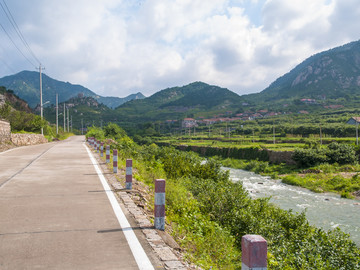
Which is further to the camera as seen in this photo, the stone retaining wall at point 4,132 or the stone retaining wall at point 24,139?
the stone retaining wall at point 24,139

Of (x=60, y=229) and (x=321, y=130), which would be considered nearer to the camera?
(x=60, y=229)

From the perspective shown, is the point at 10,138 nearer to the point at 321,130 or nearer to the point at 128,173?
the point at 128,173

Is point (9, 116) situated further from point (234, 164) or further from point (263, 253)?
point (263, 253)

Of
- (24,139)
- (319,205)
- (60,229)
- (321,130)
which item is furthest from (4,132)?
(321,130)

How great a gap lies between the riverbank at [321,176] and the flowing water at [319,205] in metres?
1.22

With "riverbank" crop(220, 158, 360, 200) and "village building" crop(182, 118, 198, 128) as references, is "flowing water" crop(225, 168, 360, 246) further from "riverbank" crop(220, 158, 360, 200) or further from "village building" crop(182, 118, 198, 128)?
"village building" crop(182, 118, 198, 128)

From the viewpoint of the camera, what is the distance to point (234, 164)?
166ft

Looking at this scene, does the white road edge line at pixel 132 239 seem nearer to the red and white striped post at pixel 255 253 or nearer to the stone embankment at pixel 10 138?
the red and white striped post at pixel 255 253

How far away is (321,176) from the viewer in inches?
1372

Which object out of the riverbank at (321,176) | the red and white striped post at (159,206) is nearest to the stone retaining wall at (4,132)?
the red and white striped post at (159,206)

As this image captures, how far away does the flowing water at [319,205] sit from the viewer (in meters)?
17.6

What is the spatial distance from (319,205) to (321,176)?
41.9ft

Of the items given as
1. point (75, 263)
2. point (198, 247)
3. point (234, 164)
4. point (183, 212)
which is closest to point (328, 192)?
point (234, 164)

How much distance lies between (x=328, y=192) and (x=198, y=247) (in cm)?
2734
